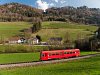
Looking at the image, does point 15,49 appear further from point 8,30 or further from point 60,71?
point 60,71

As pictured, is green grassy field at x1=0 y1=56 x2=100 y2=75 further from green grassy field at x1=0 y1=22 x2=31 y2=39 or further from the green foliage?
green grassy field at x1=0 y1=22 x2=31 y2=39

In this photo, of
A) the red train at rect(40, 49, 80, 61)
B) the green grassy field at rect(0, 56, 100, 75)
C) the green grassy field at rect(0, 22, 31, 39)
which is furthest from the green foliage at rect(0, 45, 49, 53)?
the green grassy field at rect(0, 56, 100, 75)

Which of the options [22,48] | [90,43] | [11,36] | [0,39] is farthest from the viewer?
[11,36]

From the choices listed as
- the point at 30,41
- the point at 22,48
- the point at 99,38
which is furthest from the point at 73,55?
the point at 30,41

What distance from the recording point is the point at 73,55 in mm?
92125

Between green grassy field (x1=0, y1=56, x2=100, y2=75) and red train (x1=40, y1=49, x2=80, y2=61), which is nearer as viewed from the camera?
green grassy field (x1=0, y1=56, x2=100, y2=75)

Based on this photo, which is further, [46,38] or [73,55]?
[46,38]

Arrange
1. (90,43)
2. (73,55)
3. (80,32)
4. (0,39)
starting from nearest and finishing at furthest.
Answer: (73,55)
(90,43)
(0,39)
(80,32)

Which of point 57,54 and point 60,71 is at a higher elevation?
point 60,71

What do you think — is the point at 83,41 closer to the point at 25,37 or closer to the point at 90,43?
the point at 90,43

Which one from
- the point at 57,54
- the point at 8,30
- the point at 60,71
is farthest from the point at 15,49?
the point at 60,71

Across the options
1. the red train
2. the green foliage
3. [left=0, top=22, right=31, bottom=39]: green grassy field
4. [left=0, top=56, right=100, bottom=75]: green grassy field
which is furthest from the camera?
[left=0, top=22, right=31, bottom=39]: green grassy field

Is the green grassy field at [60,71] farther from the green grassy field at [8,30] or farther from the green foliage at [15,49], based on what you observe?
the green grassy field at [8,30]

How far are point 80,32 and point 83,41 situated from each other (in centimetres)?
4767
